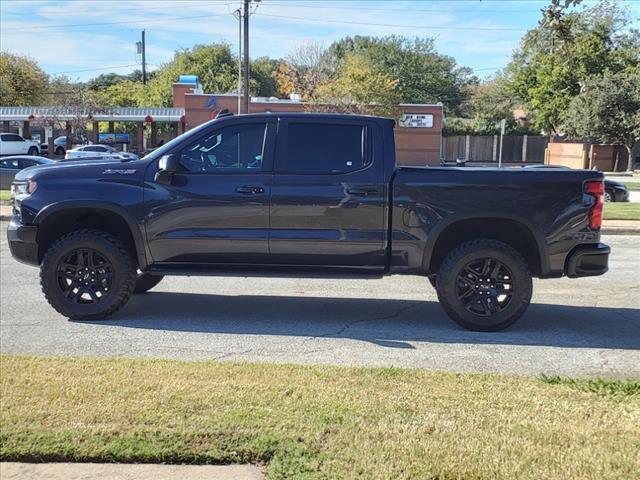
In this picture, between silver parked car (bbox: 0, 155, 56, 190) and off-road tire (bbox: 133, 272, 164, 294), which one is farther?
silver parked car (bbox: 0, 155, 56, 190)

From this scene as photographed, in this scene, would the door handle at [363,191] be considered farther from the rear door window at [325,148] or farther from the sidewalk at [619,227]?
the sidewalk at [619,227]

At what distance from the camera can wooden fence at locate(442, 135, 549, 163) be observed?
5541 centimetres

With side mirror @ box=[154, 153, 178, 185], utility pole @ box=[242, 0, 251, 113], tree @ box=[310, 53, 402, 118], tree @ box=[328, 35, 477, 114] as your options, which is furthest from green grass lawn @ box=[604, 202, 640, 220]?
tree @ box=[328, 35, 477, 114]

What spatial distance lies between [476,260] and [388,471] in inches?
140

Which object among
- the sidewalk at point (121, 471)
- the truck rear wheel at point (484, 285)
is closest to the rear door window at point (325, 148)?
the truck rear wheel at point (484, 285)

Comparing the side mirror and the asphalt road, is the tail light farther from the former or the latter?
the side mirror

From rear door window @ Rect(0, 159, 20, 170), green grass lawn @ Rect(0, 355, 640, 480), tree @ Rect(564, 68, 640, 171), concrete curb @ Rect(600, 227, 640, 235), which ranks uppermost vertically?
tree @ Rect(564, 68, 640, 171)

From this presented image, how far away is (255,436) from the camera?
3.74m

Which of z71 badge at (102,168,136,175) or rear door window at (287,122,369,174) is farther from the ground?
rear door window at (287,122,369,174)


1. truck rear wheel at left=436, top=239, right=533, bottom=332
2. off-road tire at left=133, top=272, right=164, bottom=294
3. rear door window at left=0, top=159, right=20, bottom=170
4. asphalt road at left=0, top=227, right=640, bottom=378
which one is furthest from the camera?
rear door window at left=0, top=159, right=20, bottom=170

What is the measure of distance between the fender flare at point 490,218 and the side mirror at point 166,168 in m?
2.53

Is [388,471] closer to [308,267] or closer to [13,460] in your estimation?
[13,460]

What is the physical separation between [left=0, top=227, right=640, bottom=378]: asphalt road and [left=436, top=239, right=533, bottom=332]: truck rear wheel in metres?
0.17

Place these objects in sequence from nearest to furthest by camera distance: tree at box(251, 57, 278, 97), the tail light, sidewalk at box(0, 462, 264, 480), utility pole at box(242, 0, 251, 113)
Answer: sidewalk at box(0, 462, 264, 480)
the tail light
utility pole at box(242, 0, 251, 113)
tree at box(251, 57, 278, 97)
